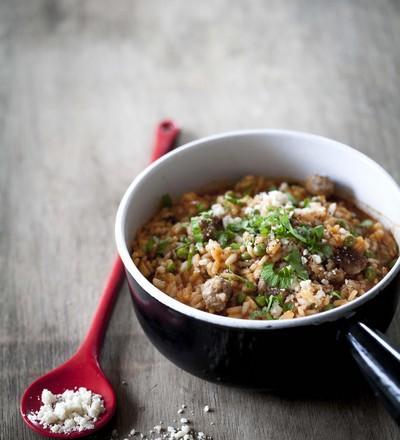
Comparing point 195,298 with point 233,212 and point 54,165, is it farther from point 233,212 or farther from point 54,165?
point 54,165

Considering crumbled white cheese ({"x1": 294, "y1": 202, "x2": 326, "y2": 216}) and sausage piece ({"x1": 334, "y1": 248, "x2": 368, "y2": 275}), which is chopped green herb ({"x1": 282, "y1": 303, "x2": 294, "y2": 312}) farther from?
crumbled white cheese ({"x1": 294, "y1": 202, "x2": 326, "y2": 216})

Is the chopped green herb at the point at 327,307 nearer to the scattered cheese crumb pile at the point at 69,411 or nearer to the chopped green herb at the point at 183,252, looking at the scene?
the chopped green herb at the point at 183,252

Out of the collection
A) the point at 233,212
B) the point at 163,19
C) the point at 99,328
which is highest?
the point at 233,212

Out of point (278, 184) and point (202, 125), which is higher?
point (278, 184)

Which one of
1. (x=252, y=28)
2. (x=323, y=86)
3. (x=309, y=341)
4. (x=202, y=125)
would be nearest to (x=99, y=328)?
(x=309, y=341)

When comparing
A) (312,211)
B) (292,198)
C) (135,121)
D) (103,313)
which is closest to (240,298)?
(312,211)

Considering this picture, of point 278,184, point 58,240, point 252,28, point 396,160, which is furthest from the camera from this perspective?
point 252,28
